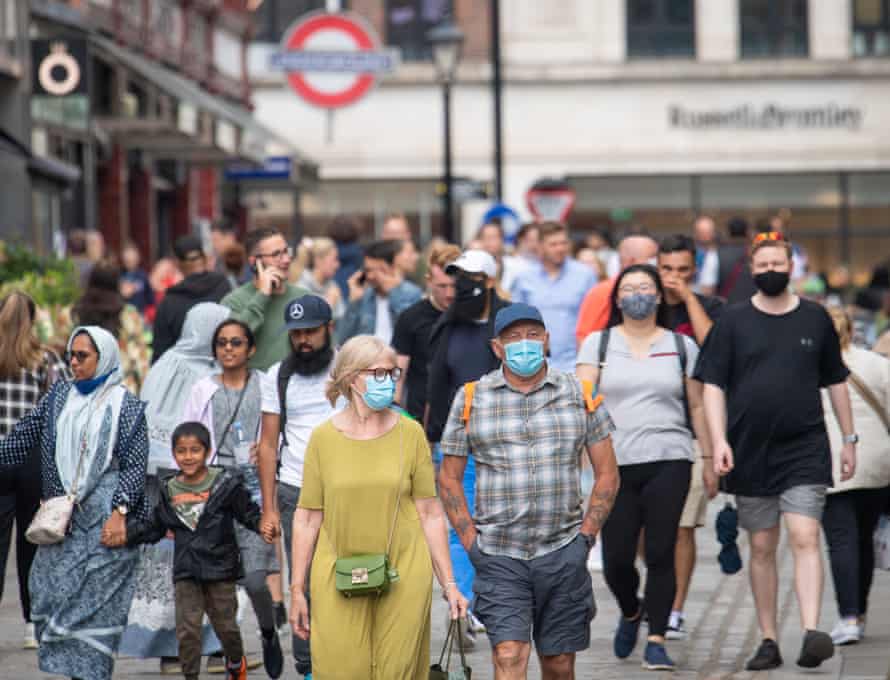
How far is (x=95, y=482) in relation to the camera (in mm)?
9297

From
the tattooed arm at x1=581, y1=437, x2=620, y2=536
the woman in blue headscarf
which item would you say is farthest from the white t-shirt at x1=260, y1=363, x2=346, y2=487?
the tattooed arm at x1=581, y1=437, x2=620, y2=536

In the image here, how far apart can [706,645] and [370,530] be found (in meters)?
3.56

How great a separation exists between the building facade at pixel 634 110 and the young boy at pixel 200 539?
40.0m

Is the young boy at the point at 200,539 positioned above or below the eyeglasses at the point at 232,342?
below

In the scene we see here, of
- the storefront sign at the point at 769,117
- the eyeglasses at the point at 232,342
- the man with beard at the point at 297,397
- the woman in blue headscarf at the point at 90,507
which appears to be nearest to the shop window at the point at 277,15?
the storefront sign at the point at 769,117

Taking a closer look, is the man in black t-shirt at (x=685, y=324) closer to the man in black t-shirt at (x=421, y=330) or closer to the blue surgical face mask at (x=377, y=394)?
the man in black t-shirt at (x=421, y=330)

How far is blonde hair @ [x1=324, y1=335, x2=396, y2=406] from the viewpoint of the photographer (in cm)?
793

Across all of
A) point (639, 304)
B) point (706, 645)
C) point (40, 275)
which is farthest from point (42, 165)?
point (639, 304)

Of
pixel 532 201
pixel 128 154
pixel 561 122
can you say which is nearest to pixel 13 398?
pixel 532 201

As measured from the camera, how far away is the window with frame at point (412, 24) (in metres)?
49.4

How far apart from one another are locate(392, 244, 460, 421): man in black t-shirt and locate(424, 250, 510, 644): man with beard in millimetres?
799

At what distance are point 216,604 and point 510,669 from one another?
1960 millimetres

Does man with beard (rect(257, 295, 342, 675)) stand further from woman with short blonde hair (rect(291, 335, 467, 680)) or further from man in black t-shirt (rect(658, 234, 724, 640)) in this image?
man in black t-shirt (rect(658, 234, 724, 640))

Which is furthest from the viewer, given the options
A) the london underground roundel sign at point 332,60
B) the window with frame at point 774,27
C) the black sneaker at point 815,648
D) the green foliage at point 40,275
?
the window with frame at point 774,27
